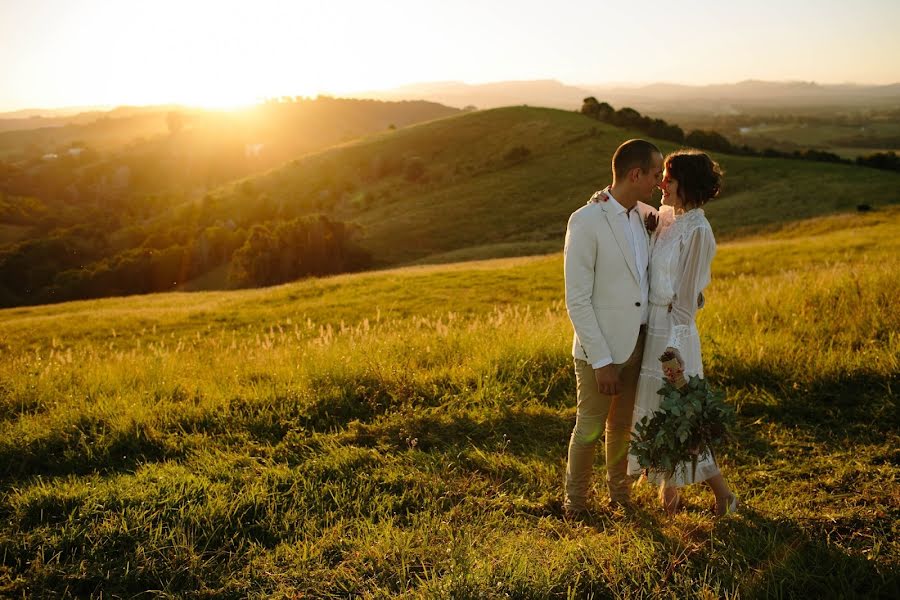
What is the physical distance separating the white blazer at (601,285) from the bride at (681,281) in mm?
198

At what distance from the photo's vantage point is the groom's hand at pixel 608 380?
395 centimetres

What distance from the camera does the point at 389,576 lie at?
3439mm

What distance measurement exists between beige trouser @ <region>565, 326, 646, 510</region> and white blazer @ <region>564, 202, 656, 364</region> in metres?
0.24

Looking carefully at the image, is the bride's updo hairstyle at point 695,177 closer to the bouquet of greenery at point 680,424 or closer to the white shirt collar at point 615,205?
the white shirt collar at point 615,205

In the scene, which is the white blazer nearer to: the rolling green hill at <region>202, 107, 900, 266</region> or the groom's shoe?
the groom's shoe

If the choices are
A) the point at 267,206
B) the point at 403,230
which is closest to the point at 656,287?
the point at 403,230

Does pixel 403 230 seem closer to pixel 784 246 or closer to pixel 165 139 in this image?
pixel 784 246

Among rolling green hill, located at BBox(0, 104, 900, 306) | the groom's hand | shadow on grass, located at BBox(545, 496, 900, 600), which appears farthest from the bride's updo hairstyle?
rolling green hill, located at BBox(0, 104, 900, 306)

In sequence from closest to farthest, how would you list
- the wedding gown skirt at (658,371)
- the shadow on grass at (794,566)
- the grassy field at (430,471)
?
the shadow on grass at (794,566) → the grassy field at (430,471) → the wedding gown skirt at (658,371)

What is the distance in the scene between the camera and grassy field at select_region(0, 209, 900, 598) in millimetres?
3455

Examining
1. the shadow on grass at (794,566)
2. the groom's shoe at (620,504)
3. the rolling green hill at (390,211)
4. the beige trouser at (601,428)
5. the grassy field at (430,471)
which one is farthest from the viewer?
the rolling green hill at (390,211)

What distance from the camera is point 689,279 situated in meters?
4.04

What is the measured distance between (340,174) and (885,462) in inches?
3239

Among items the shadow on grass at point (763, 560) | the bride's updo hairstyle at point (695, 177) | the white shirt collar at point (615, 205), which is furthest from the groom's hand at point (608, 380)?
the bride's updo hairstyle at point (695, 177)
